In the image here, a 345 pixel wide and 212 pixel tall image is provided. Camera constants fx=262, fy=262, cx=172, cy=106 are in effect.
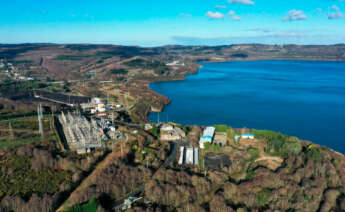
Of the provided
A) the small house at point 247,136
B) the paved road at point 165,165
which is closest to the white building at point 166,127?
the paved road at point 165,165

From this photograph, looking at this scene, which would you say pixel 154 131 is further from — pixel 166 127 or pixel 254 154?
pixel 254 154

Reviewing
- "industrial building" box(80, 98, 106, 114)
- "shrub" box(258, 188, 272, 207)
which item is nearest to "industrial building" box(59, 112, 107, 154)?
"industrial building" box(80, 98, 106, 114)

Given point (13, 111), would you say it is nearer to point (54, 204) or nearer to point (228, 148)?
point (54, 204)

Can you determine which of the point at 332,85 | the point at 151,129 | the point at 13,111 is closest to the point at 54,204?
the point at 151,129

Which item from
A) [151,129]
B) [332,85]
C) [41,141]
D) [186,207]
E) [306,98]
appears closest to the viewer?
[186,207]

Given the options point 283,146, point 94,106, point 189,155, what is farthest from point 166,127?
point 94,106

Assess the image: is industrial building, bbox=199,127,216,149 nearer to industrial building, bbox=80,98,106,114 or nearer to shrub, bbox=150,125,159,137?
shrub, bbox=150,125,159,137
